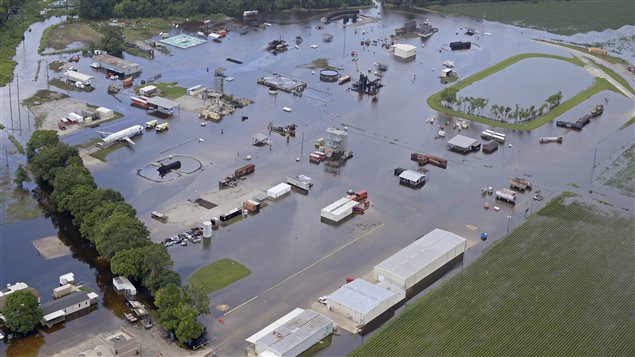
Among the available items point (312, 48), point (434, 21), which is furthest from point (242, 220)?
point (434, 21)

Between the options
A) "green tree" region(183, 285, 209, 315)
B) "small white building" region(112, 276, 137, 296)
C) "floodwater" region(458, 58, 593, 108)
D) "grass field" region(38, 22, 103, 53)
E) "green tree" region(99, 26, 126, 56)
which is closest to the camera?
"green tree" region(183, 285, 209, 315)

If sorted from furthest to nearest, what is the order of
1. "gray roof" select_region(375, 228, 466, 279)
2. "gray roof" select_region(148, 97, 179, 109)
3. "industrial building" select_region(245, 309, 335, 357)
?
"gray roof" select_region(148, 97, 179, 109) → "gray roof" select_region(375, 228, 466, 279) → "industrial building" select_region(245, 309, 335, 357)

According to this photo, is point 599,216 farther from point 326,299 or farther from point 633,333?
point 326,299

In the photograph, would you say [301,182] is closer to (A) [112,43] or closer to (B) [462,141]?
(B) [462,141]

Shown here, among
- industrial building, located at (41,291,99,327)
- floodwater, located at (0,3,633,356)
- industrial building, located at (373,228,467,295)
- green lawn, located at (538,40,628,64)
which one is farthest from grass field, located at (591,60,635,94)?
industrial building, located at (41,291,99,327)

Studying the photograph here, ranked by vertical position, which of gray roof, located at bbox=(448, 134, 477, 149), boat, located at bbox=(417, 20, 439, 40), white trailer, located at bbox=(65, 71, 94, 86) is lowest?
gray roof, located at bbox=(448, 134, 477, 149)

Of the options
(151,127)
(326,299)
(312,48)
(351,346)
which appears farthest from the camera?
(312,48)

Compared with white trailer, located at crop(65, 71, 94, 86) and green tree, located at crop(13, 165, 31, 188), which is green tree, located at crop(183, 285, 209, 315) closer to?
green tree, located at crop(13, 165, 31, 188)
